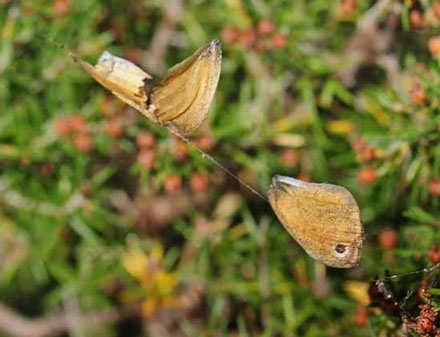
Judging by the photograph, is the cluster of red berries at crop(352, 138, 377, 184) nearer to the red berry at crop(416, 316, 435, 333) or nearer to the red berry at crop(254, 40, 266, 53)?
the red berry at crop(254, 40, 266, 53)

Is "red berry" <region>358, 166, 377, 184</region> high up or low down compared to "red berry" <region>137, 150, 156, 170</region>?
up

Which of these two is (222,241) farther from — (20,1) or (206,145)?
(20,1)

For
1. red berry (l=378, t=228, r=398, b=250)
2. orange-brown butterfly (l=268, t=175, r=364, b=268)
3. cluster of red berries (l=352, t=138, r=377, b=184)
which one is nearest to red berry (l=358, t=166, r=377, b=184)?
cluster of red berries (l=352, t=138, r=377, b=184)

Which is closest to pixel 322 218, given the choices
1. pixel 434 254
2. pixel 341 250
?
pixel 341 250

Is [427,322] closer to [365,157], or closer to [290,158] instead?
[365,157]

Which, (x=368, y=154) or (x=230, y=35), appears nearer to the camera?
(x=368, y=154)

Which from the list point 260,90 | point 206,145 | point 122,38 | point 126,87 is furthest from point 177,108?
point 122,38

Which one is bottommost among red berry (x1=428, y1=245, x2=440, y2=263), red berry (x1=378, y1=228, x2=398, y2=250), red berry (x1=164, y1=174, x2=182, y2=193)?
red berry (x1=378, y1=228, x2=398, y2=250)
